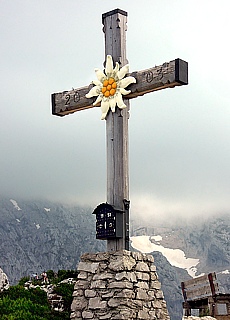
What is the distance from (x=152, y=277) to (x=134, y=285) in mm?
529

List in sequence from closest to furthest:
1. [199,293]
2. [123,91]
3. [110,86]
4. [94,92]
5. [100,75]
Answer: [123,91] < [110,86] < [100,75] < [94,92] < [199,293]

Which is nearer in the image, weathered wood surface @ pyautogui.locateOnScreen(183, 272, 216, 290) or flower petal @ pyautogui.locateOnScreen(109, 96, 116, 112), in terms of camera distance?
flower petal @ pyautogui.locateOnScreen(109, 96, 116, 112)

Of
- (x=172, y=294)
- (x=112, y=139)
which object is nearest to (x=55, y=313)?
(x=112, y=139)

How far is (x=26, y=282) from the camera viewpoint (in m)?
13.6

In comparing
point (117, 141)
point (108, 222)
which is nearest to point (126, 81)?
point (117, 141)

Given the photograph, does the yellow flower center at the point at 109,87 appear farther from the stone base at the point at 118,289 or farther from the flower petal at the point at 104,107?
the stone base at the point at 118,289

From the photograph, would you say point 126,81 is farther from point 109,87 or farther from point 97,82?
point 97,82

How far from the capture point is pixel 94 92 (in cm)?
1087

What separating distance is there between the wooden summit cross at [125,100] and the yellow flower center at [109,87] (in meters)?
0.23

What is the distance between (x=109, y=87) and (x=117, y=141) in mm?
783

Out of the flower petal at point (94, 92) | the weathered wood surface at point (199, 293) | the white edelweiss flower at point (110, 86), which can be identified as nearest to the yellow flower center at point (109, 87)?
the white edelweiss flower at point (110, 86)

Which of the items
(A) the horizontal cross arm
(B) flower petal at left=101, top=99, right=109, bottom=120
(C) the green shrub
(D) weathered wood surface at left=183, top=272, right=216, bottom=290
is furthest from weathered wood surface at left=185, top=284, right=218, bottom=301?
(B) flower petal at left=101, top=99, right=109, bottom=120

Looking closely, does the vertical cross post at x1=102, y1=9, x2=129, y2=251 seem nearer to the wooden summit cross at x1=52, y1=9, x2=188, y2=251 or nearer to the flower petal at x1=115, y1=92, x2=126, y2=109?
the wooden summit cross at x1=52, y1=9, x2=188, y2=251

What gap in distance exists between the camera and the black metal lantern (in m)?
10.1
